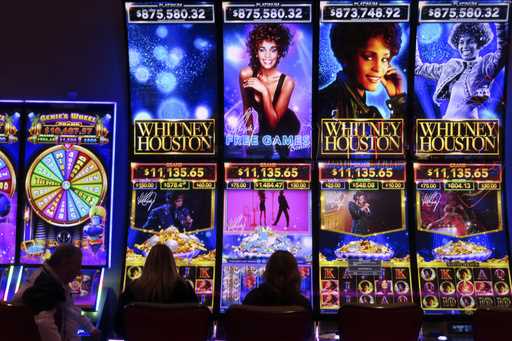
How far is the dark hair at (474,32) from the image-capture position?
683 cm

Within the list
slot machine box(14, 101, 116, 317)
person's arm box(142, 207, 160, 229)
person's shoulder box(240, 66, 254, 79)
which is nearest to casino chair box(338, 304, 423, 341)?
person's arm box(142, 207, 160, 229)

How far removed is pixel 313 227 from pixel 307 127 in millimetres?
Answer: 1100

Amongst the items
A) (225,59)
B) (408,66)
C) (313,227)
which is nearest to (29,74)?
(225,59)

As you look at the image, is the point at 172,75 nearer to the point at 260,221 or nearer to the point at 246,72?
the point at 246,72

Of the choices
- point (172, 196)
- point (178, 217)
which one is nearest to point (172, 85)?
point (172, 196)

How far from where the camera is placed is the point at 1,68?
287 inches

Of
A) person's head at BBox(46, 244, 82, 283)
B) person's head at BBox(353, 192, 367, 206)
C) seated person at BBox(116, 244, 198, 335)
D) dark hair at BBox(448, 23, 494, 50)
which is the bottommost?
seated person at BBox(116, 244, 198, 335)

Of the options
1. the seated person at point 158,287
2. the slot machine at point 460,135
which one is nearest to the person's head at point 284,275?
the seated person at point 158,287

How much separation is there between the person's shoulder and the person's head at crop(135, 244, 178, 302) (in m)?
2.95

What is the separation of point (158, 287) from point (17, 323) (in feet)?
3.14

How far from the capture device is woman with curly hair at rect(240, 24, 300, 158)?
22.7 ft

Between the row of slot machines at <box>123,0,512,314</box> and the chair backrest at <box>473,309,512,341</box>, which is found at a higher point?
the row of slot machines at <box>123,0,512,314</box>

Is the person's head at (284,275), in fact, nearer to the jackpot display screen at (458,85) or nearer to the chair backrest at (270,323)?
the chair backrest at (270,323)

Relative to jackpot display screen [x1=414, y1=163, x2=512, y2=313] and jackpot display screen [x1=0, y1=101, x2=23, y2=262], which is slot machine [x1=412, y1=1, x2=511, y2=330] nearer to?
jackpot display screen [x1=414, y1=163, x2=512, y2=313]
